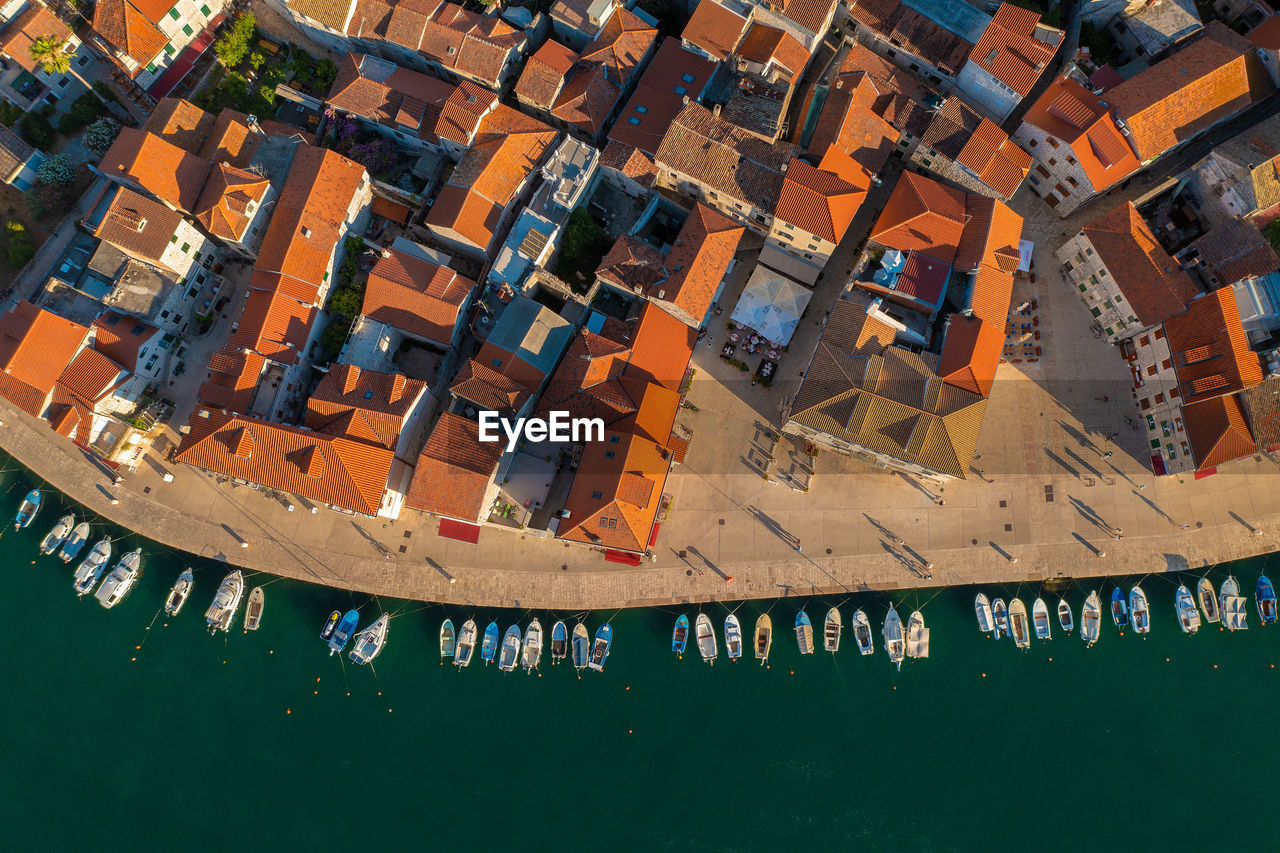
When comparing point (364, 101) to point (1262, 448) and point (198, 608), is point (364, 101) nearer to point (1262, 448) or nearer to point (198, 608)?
point (198, 608)

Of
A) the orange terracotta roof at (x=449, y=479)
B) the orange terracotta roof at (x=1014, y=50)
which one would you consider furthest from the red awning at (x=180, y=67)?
the orange terracotta roof at (x=1014, y=50)

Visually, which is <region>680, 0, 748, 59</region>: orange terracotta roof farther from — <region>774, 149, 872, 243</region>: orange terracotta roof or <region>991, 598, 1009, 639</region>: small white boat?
<region>991, 598, 1009, 639</region>: small white boat

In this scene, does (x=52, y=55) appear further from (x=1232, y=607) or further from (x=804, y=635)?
(x=1232, y=607)

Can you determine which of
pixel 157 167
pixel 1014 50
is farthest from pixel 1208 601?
pixel 157 167

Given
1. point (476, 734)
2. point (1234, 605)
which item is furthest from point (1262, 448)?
point (476, 734)

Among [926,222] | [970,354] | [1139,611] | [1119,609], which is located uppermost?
[926,222]

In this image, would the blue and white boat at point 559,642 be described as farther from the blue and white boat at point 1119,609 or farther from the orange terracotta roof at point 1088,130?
the orange terracotta roof at point 1088,130
